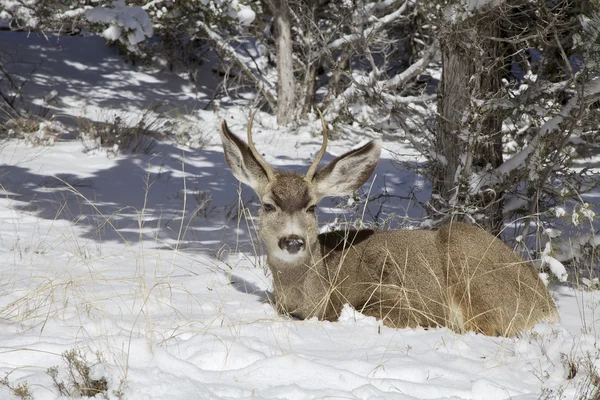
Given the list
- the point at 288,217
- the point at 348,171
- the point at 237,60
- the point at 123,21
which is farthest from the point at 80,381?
the point at 237,60

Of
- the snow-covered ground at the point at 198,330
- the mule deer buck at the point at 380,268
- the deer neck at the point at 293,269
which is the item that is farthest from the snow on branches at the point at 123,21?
the deer neck at the point at 293,269


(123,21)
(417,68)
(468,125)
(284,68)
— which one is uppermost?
(123,21)

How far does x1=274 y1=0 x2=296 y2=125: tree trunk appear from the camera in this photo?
14.0 metres

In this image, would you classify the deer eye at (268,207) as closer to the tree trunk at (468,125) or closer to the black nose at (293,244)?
the black nose at (293,244)

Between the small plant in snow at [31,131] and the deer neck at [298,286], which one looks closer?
the deer neck at [298,286]

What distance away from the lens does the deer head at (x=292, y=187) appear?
5027 mm

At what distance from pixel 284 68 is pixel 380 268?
31.6 ft

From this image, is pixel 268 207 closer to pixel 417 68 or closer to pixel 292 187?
pixel 292 187

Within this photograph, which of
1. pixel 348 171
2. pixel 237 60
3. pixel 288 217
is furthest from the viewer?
pixel 237 60

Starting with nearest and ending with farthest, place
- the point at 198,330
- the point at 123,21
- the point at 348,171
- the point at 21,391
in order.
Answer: the point at 21,391, the point at 198,330, the point at 348,171, the point at 123,21

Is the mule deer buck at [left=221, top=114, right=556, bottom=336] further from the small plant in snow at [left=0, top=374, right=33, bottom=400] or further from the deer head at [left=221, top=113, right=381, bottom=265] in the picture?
the small plant in snow at [left=0, top=374, right=33, bottom=400]

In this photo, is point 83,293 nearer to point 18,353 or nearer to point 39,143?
point 18,353

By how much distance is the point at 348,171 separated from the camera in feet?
18.2

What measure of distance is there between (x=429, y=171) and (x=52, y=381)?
4.71 meters
